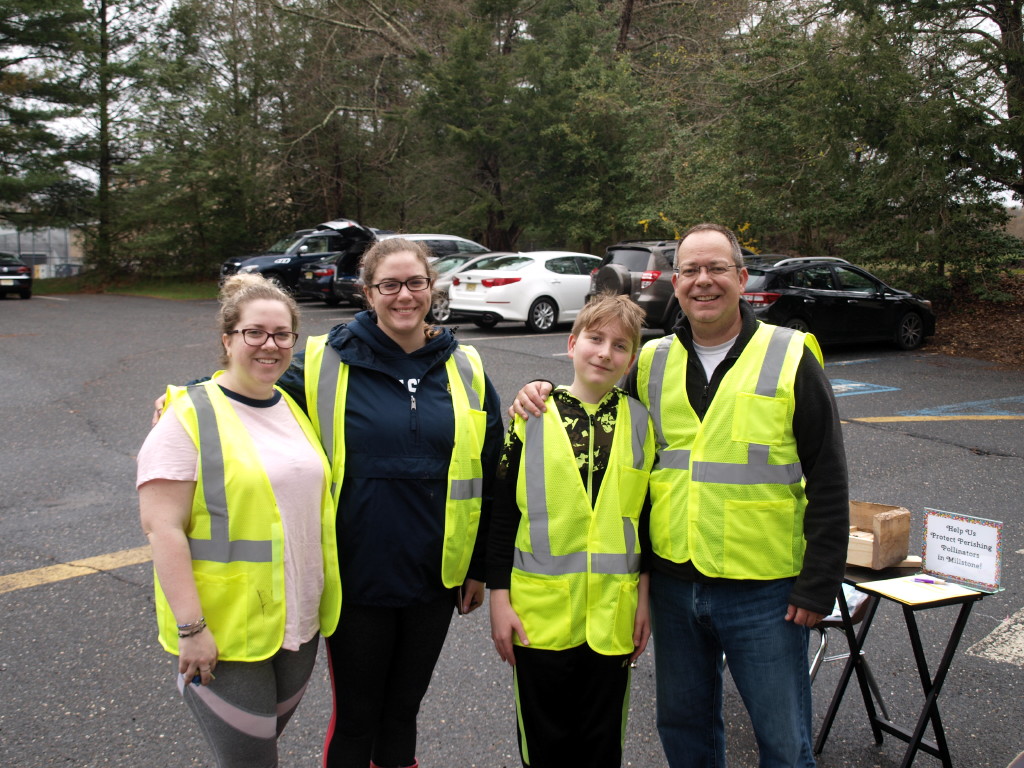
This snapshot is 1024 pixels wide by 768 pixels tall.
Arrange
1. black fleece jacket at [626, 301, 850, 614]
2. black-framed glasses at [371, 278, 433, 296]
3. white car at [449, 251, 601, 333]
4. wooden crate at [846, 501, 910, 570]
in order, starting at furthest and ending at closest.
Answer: white car at [449, 251, 601, 333], wooden crate at [846, 501, 910, 570], black-framed glasses at [371, 278, 433, 296], black fleece jacket at [626, 301, 850, 614]

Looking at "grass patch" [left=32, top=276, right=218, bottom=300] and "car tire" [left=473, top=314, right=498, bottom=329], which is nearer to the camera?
"car tire" [left=473, top=314, right=498, bottom=329]

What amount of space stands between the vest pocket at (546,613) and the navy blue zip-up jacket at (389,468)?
0.91ft

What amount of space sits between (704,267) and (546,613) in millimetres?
1061

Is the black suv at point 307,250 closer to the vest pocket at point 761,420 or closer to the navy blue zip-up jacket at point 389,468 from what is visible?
the navy blue zip-up jacket at point 389,468

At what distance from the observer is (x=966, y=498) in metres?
5.93

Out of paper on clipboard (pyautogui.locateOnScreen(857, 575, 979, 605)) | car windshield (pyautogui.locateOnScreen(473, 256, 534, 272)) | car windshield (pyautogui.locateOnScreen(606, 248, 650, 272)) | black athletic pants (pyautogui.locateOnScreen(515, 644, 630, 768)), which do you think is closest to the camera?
black athletic pants (pyautogui.locateOnScreen(515, 644, 630, 768))

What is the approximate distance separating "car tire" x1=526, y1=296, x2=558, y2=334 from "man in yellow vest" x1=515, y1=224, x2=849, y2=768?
41.4ft

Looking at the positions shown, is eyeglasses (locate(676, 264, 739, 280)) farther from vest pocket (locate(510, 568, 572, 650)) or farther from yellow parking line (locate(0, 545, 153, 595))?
yellow parking line (locate(0, 545, 153, 595))

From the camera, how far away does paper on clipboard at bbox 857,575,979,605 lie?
253 cm

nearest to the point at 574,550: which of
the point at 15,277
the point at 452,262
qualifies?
the point at 452,262

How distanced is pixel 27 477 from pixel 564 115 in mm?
19918

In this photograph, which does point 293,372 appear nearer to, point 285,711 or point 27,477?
point 285,711

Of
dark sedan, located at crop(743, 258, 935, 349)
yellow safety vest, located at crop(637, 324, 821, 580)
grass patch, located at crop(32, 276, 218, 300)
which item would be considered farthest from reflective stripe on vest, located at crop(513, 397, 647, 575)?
grass patch, located at crop(32, 276, 218, 300)

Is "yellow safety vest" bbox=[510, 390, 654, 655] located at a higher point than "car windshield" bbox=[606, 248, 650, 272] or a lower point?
lower
